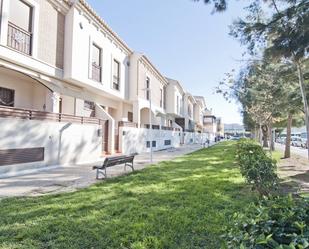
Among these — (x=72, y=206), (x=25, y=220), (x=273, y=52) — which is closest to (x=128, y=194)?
(x=72, y=206)

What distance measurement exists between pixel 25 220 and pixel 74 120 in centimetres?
934

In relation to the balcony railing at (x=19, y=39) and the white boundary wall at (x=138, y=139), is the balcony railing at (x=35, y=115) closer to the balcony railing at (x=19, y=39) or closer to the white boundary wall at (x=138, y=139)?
the balcony railing at (x=19, y=39)

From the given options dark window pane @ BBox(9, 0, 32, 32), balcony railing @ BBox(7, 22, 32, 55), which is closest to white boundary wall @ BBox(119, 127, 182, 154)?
balcony railing @ BBox(7, 22, 32, 55)

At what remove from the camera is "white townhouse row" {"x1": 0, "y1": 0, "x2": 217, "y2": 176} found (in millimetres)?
10758

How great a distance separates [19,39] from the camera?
1178 cm

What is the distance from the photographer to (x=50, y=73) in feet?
44.1

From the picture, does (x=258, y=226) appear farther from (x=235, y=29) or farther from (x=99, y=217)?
(x=235, y=29)

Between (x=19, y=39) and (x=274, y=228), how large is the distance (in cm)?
1246

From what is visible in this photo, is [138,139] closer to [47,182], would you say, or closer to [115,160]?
[115,160]

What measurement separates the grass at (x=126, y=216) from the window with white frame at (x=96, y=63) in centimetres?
1028

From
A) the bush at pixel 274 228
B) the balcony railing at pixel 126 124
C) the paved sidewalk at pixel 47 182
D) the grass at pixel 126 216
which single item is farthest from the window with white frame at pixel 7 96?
the bush at pixel 274 228

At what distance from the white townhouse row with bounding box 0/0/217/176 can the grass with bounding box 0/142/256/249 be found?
4.34 m

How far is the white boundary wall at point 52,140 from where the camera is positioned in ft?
32.7

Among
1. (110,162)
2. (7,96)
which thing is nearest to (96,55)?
(7,96)
